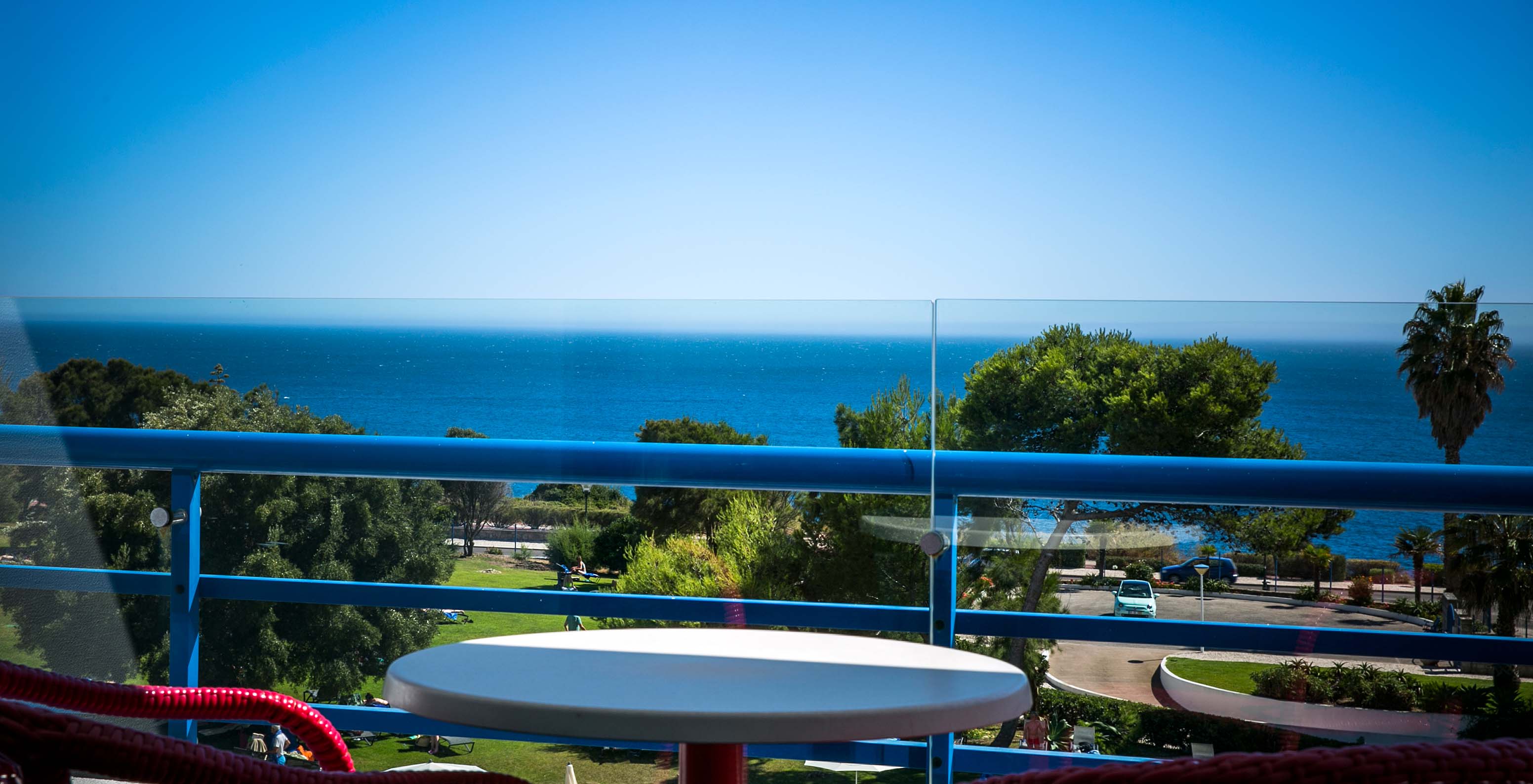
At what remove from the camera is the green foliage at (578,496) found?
8.13 feet

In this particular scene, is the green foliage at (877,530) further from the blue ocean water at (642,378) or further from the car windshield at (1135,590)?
the car windshield at (1135,590)

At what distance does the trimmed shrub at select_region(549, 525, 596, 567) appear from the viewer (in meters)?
2.48

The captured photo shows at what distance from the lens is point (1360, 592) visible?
222 centimetres

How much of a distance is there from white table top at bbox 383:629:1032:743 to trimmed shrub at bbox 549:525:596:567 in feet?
3.22

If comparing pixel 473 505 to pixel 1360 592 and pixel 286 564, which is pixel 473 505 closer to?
pixel 286 564

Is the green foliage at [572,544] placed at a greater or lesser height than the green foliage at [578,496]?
lesser

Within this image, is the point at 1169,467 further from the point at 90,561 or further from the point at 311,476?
the point at 90,561

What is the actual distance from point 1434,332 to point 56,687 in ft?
8.18

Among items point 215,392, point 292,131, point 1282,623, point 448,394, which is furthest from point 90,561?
point 292,131

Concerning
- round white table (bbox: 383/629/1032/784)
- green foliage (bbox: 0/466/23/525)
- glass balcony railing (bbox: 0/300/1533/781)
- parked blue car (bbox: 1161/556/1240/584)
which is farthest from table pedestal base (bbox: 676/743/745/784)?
green foliage (bbox: 0/466/23/525)

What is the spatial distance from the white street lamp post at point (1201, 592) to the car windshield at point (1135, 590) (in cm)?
10

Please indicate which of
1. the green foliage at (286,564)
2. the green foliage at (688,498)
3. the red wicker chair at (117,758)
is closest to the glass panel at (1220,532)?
the green foliage at (688,498)

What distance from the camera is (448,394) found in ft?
8.93

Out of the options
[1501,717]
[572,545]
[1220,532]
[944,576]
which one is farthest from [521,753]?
[1501,717]
